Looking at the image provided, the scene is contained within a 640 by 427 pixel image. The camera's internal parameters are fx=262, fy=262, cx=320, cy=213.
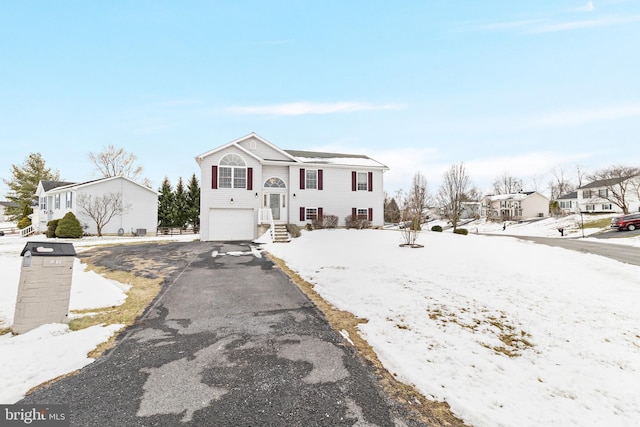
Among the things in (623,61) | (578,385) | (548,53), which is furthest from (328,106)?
(578,385)

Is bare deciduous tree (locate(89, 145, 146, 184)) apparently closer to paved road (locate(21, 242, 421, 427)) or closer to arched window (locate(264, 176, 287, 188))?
arched window (locate(264, 176, 287, 188))

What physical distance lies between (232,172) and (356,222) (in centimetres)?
1052

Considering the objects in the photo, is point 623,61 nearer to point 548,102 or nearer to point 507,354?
point 548,102

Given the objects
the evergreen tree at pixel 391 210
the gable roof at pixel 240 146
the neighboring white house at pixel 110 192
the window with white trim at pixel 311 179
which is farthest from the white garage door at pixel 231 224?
the evergreen tree at pixel 391 210

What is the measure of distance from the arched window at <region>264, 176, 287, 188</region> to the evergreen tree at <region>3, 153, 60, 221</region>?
125 ft

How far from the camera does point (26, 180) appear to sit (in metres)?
37.0

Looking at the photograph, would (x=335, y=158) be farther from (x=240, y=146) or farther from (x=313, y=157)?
(x=240, y=146)

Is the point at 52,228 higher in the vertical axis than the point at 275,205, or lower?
lower

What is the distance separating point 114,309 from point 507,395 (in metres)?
6.85

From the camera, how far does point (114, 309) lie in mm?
5469

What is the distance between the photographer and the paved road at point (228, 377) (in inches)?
93.5

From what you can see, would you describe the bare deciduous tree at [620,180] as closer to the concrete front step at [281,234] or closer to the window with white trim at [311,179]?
the window with white trim at [311,179]

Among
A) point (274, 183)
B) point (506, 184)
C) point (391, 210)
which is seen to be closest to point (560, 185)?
point (506, 184)

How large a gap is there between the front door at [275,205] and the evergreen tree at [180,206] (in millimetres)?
17377
